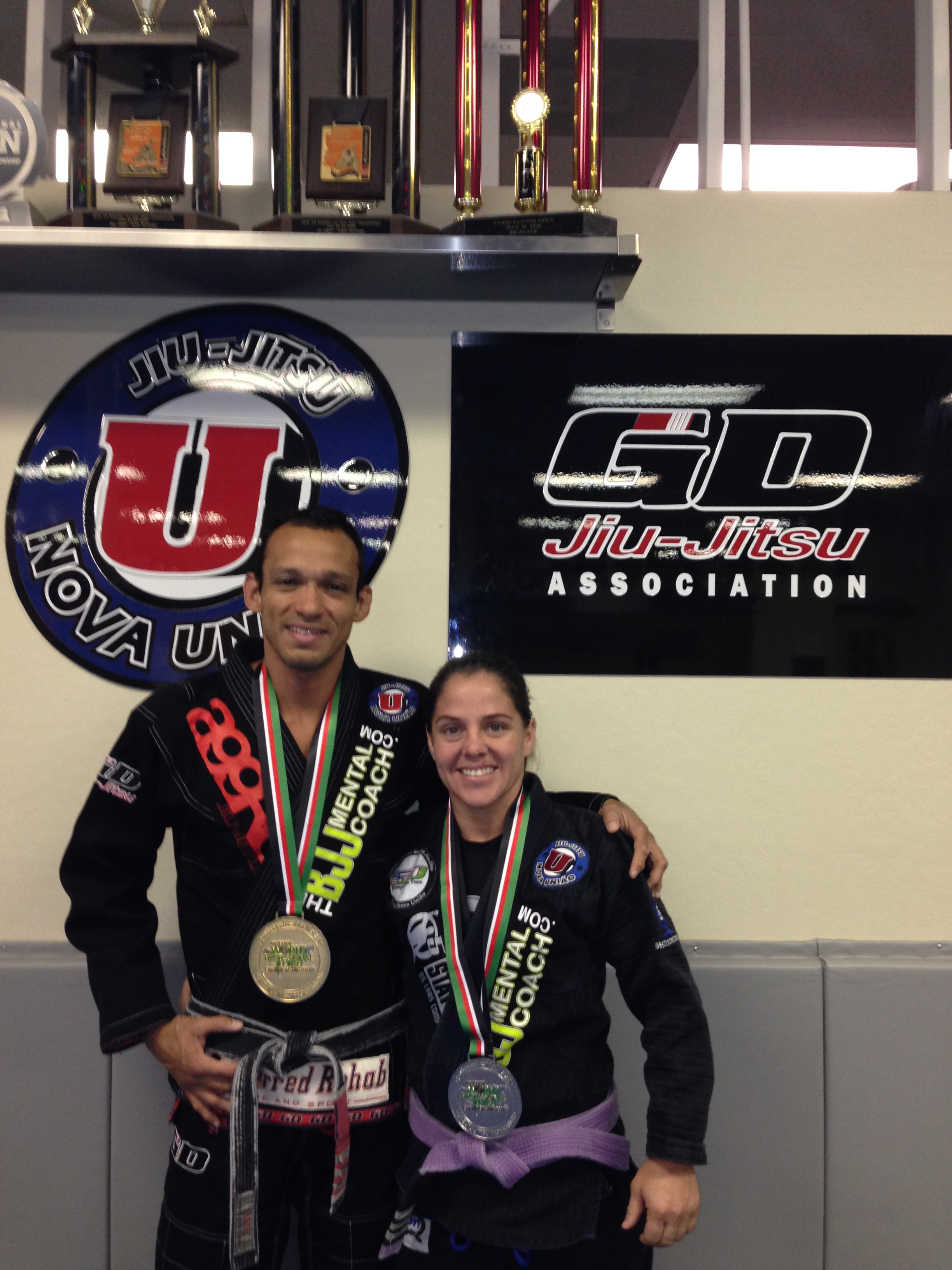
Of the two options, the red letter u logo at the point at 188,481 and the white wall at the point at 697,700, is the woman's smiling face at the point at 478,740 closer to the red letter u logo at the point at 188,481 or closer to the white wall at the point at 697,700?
the white wall at the point at 697,700

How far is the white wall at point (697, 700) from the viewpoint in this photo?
6.96 feet

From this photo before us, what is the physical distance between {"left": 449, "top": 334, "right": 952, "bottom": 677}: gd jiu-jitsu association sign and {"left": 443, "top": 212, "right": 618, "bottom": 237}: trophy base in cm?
29

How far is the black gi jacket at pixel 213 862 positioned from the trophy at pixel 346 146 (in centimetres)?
95

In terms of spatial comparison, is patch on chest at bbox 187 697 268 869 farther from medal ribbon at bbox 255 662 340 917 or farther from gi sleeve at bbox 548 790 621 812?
gi sleeve at bbox 548 790 621 812

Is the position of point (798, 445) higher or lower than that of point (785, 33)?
lower

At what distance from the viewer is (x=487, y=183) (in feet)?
7.25

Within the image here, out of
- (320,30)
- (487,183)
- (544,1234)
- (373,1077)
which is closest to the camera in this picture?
(544,1234)

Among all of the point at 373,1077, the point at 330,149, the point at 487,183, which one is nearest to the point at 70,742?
the point at 373,1077

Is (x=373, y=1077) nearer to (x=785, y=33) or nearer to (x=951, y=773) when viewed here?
(x=951, y=773)

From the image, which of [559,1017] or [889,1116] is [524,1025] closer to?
[559,1017]

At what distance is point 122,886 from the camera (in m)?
1.64

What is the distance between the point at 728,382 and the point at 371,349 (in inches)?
32.2

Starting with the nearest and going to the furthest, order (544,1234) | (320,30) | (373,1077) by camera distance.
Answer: (544,1234)
(373,1077)
(320,30)

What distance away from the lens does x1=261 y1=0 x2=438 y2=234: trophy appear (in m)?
1.90
